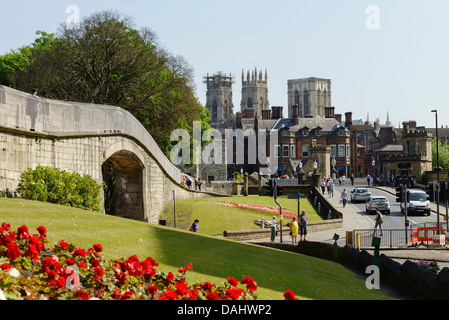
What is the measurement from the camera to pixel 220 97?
19050 centimetres

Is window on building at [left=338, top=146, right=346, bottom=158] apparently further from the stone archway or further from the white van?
the stone archway

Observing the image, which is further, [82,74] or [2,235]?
[82,74]

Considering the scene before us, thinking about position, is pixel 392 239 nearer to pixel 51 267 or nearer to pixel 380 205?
pixel 380 205

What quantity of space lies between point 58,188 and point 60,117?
3.40m

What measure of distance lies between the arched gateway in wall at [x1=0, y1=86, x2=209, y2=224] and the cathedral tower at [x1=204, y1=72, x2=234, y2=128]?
151m

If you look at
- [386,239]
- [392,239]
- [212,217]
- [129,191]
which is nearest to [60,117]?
[129,191]

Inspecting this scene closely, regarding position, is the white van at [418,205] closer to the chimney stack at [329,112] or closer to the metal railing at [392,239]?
the metal railing at [392,239]

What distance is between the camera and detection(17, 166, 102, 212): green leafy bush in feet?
57.6

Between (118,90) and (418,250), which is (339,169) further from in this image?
(418,250)
